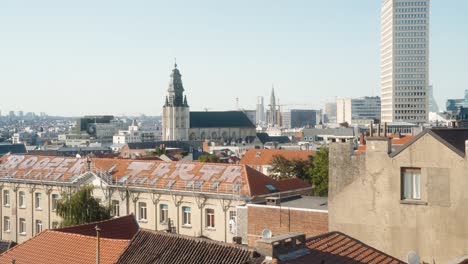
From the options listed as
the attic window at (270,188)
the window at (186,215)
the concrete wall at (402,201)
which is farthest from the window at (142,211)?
the concrete wall at (402,201)

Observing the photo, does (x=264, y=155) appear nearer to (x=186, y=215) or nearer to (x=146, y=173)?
(x=146, y=173)

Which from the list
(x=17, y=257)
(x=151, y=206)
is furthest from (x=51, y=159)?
(x=17, y=257)

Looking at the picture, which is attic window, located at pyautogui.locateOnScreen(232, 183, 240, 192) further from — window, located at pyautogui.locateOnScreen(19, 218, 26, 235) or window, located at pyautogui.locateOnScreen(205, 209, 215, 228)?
window, located at pyautogui.locateOnScreen(19, 218, 26, 235)

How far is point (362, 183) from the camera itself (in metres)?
23.2

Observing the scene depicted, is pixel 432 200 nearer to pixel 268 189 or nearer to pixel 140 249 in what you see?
pixel 140 249

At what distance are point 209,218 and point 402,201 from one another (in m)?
26.6

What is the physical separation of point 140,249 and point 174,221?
94.2 feet

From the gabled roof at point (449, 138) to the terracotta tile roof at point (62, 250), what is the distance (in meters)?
11.3

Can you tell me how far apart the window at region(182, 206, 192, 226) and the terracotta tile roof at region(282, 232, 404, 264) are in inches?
1138

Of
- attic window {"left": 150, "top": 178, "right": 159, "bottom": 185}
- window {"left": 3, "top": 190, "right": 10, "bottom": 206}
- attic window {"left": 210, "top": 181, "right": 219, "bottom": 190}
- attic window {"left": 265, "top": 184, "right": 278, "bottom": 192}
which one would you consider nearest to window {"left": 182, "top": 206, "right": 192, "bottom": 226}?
attic window {"left": 210, "top": 181, "right": 219, "bottom": 190}

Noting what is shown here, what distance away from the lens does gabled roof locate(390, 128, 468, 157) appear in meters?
21.2

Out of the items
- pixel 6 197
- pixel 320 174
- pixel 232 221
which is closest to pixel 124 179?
pixel 232 221

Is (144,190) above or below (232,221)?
above

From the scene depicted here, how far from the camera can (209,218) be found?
155ft
